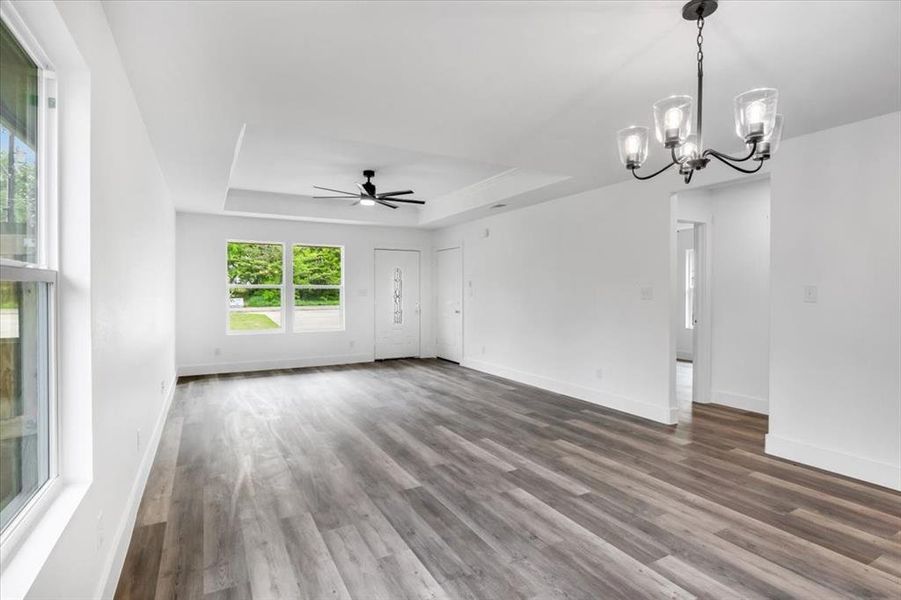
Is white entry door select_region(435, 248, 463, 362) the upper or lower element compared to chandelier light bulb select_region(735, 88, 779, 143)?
lower

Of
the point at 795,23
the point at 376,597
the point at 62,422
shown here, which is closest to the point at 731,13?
the point at 795,23

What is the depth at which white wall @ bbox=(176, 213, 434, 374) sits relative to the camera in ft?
23.1

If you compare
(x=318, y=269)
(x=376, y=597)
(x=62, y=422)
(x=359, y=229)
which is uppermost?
(x=359, y=229)

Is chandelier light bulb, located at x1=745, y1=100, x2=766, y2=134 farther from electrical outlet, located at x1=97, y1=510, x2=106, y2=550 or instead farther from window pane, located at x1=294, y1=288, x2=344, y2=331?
window pane, located at x1=294, y1=288, x2=344, y2=331


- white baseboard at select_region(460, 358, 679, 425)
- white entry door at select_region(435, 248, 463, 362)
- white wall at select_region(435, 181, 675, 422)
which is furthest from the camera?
white entry door at select_region(435, 248, 463, 362)

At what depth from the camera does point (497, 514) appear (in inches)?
107

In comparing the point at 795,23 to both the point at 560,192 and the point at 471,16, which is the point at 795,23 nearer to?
the point at 471,16

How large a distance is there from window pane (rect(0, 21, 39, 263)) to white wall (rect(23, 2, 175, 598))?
0.16 meters

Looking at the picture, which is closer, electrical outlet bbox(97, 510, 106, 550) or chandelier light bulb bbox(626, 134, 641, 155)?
electrical outlet bbox(97, 510, 106, 550)

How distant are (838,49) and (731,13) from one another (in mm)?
766

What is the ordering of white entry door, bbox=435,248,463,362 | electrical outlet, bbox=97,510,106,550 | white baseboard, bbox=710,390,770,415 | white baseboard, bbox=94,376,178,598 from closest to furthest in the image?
electrical outlet, bbox=97,510,106,550, white baseboard, bbox=94,376,178,598, white baseboard, bbox=710,390,770,415, white entry door, bbox=435,248,463,362

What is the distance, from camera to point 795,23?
2.09 m

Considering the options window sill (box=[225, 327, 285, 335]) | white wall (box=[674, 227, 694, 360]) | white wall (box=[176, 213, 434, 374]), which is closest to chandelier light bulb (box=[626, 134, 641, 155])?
white wall (box=[176, 213, 434, 374])

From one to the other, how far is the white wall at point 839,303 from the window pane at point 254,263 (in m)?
6.73
